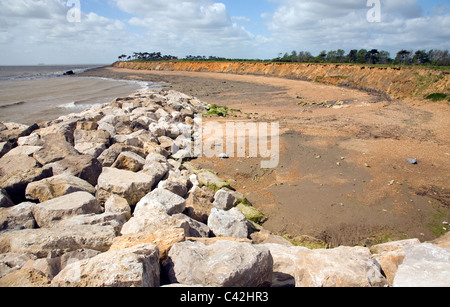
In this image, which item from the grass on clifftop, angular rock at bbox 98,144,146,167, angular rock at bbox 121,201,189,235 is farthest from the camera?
the grass on clifftop

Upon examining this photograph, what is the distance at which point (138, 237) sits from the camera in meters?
3.09

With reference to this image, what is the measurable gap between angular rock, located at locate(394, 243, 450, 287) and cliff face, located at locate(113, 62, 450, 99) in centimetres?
2074

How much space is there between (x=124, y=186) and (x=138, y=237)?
1981mm

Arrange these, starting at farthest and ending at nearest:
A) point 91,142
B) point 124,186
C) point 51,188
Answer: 1. point 91,142
2. point 124,186
3. point 51,188

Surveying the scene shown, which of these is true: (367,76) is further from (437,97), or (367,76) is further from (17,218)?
(17,218)

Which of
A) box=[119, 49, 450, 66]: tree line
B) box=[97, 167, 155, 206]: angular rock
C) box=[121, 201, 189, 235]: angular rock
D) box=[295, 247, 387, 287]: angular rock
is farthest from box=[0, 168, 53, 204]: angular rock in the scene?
box=[119, 49, 450, 66]: tree line

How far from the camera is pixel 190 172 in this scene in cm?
725

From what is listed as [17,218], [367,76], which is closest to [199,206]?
[17,218]

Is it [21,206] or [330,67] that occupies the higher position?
[330,67]

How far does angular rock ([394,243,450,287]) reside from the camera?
238cm

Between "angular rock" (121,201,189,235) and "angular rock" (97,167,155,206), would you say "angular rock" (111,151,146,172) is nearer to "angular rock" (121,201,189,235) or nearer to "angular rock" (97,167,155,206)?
"angular rock" (97,167,155,206)
